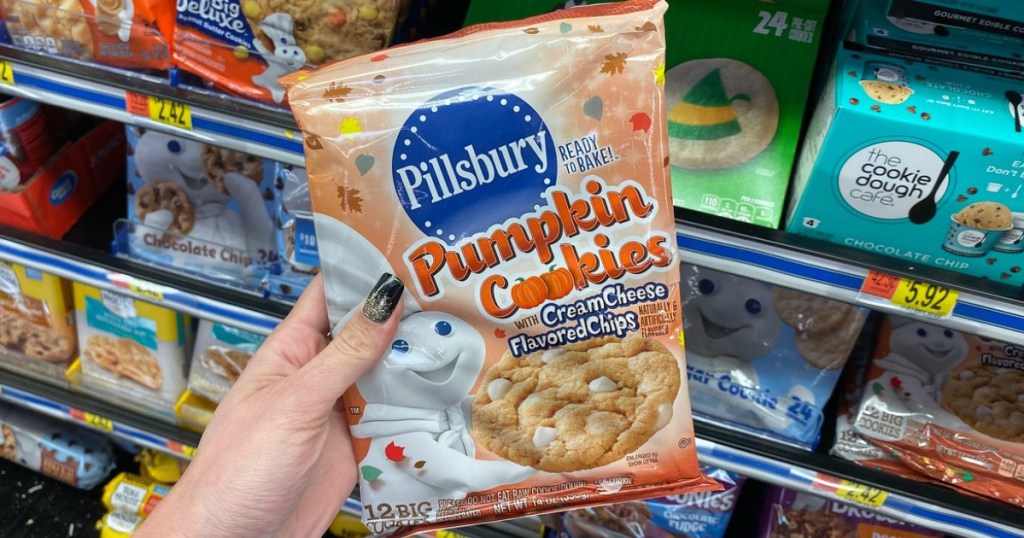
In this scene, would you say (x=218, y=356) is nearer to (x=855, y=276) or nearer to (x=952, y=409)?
(x=855, y=276)

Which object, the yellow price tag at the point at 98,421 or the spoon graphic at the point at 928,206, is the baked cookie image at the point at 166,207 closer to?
the yellow price tag at the point at 98,421

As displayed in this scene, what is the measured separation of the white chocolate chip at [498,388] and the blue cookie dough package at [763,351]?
0.58 metres

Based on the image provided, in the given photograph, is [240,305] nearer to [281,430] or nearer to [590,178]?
[281,430]

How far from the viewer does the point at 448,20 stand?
1.41 m

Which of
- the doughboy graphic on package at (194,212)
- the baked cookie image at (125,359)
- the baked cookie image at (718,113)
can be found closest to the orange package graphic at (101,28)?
the doughboy graphic on package at (194,212)

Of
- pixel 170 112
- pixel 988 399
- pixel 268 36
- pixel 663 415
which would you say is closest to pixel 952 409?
pixel 988 399

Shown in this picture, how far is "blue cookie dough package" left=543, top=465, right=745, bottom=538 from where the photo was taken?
5.14 feet

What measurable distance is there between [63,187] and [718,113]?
137 cm

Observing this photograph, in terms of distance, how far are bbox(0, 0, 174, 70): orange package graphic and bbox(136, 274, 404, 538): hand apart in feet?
1.98

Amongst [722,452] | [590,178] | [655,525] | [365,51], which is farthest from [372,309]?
[655,525]

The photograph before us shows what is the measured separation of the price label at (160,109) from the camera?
1234 millimetres

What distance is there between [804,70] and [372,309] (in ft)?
2.61

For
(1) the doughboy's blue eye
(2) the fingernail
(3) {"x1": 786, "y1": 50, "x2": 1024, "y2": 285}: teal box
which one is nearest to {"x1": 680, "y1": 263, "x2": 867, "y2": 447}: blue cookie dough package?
(1) the doughboy's blue eye

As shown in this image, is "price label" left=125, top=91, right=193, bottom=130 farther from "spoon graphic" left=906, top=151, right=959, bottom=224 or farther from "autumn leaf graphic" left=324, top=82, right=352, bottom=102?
"spoon graphic" left=906, top=151, right=959, bottom=224
